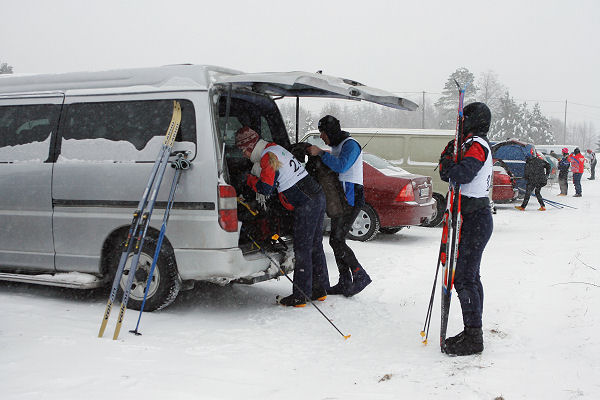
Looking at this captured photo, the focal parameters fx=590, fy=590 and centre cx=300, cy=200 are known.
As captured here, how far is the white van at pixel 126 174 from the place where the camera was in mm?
5266

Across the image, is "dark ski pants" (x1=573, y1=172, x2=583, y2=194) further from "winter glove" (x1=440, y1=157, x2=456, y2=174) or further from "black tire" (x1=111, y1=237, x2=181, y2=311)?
"black tire" (x1=111, y1=237, x2=181, y2=311)

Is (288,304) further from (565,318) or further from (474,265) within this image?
(565,318)

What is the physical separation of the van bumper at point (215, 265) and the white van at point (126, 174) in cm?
1

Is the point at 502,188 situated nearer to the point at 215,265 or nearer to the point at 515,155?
→ the point at 515,155

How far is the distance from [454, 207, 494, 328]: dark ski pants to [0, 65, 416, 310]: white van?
176cm

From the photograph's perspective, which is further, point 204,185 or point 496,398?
point 204,185

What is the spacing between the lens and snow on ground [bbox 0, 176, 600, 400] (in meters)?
3.80

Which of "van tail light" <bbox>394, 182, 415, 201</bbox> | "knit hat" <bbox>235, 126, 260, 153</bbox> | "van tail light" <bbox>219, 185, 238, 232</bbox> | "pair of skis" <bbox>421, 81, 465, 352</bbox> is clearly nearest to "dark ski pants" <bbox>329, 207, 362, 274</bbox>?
"knit hat" <bbox>235, 126, 260, 153</bbox>

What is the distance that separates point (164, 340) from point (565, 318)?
3615mm

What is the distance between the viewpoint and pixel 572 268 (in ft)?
25.6

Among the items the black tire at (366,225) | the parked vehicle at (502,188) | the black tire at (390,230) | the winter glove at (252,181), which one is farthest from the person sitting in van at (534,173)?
the winter glove at (252,181)

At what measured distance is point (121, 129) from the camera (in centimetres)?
560

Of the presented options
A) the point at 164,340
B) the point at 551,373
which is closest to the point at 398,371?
the point at 551,373

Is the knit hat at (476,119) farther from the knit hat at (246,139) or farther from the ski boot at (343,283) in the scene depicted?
the ski boot at (343,283)
